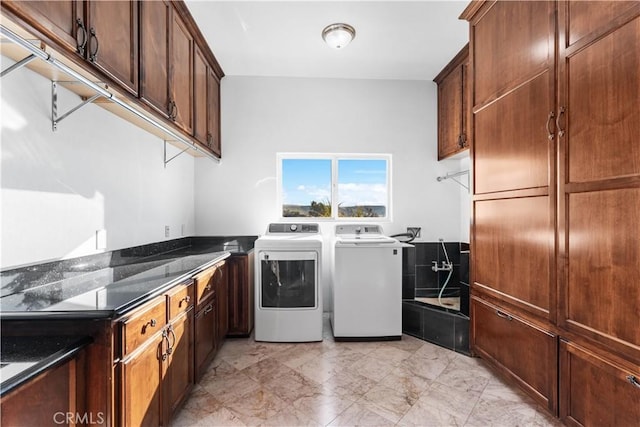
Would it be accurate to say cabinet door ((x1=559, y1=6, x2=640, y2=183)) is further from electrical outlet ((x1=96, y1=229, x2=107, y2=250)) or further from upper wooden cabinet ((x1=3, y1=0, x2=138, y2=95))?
electrical outlet ((x1=96, y1=229, x2=107, y2=250))

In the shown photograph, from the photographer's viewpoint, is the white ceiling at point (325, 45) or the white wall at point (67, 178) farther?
the white ceiling at point (325, 45)

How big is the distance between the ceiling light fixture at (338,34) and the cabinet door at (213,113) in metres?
1.21

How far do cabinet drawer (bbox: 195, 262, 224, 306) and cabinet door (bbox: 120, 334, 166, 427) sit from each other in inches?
19.1

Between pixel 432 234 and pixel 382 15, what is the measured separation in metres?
2.21

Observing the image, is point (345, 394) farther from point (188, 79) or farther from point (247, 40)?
point (247, 40)

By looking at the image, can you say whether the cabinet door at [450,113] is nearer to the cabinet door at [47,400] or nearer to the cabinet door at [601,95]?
the cabinet door at [601,95]

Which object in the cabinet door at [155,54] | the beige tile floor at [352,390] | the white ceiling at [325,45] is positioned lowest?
the beige tile floor at [352,390]

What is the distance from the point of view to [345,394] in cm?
194

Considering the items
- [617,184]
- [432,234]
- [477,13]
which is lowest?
[432,234]

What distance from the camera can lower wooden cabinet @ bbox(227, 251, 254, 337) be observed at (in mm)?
2674

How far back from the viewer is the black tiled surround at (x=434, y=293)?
2.55 meters

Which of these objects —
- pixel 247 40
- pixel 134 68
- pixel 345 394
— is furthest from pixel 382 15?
pixel 345 394

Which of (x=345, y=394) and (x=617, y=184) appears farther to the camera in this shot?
(x=345, y=394)

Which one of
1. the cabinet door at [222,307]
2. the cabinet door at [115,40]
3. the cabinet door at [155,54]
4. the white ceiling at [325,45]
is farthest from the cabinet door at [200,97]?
the cabinet door at [222,307]
